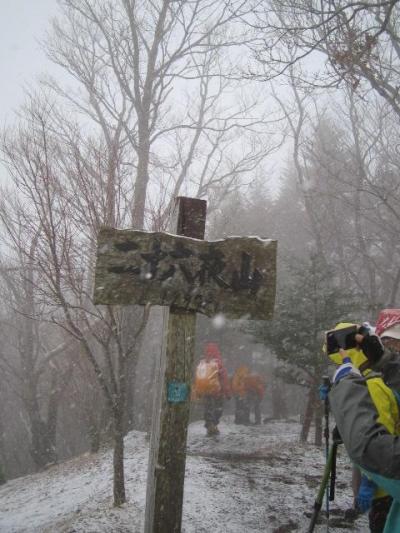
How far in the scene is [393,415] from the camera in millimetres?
1936

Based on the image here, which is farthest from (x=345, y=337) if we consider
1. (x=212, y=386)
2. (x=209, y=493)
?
→ (x=212, y=386)

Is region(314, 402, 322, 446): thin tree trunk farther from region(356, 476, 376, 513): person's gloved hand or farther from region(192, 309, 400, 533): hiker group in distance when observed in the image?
region(192, 309, 400, 533): hiker group in distance

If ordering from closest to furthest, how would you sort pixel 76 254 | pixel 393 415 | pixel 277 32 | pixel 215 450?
pixel 393 415 < pixel 76 254 < pixel 277 32 < pixel 215 450

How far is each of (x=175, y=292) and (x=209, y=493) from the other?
154 inches

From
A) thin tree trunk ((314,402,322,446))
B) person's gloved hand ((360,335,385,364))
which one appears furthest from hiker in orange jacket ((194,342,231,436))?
person's gloved hand ((360,335,385,364))

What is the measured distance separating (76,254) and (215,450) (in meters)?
5.00

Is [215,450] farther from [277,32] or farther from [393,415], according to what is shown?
[277,32]

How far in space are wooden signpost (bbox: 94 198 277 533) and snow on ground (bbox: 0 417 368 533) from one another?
2229 mm

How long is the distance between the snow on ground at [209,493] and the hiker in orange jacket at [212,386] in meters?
0.60

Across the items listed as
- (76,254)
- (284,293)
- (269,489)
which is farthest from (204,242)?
(284,293)

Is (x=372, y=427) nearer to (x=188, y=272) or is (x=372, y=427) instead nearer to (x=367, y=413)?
(x=367, y=413)

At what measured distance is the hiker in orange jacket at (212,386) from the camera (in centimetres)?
892

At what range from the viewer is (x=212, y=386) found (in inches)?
351

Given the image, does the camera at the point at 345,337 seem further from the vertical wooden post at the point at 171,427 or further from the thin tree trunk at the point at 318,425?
the thin tree trunk at the point at 318,425
